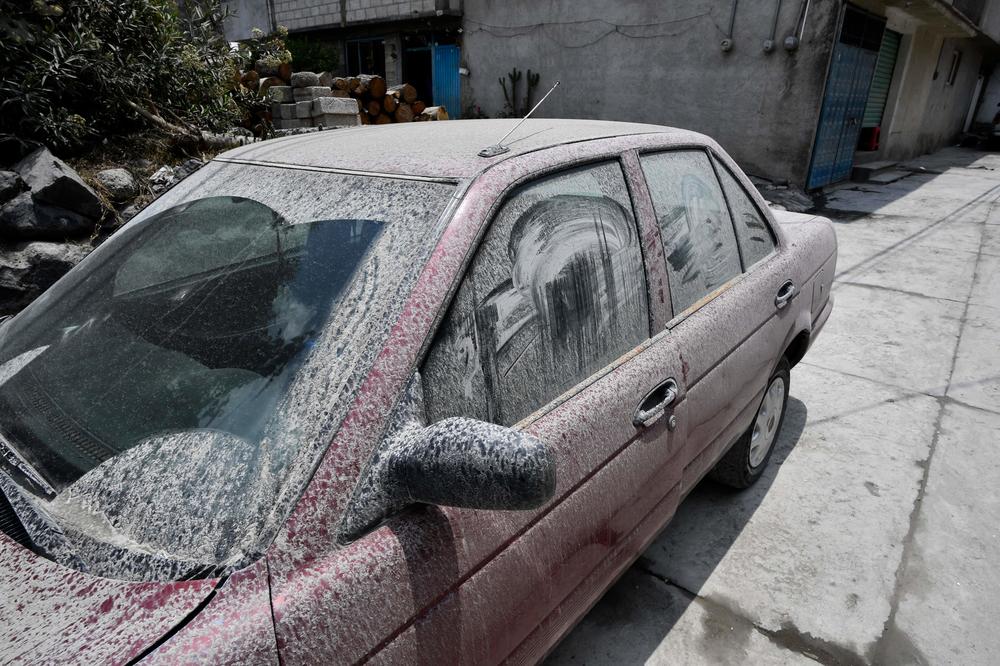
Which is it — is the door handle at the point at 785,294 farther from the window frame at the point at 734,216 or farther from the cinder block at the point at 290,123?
the cinder block at the point at 290,123

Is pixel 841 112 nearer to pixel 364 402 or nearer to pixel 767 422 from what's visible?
pixel 767 422

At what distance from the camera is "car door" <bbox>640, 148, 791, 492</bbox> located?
2.04 meters

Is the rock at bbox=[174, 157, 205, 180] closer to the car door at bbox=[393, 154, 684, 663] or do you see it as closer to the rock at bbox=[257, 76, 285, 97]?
the rock at bbox=[257, 76, 285, 97]

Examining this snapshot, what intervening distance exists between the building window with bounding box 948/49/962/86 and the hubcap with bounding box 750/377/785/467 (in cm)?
1844

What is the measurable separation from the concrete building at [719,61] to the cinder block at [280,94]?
5305mm

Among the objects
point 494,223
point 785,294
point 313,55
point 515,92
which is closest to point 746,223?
point 785,294

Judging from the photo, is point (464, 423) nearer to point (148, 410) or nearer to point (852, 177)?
point (148, 410)

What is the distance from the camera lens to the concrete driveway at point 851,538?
2.18 m

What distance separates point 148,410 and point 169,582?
416mm

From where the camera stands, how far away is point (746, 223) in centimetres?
263

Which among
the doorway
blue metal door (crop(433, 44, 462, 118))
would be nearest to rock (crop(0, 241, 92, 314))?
the doorway

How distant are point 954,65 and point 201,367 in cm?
2172

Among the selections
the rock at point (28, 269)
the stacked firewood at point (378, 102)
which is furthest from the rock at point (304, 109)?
the rock at point (28, 269)

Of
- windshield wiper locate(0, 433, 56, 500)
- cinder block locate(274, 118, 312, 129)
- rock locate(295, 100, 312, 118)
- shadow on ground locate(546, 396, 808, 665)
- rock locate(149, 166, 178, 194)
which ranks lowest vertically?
shadow on ground locate(546, 396, 808, 665)
